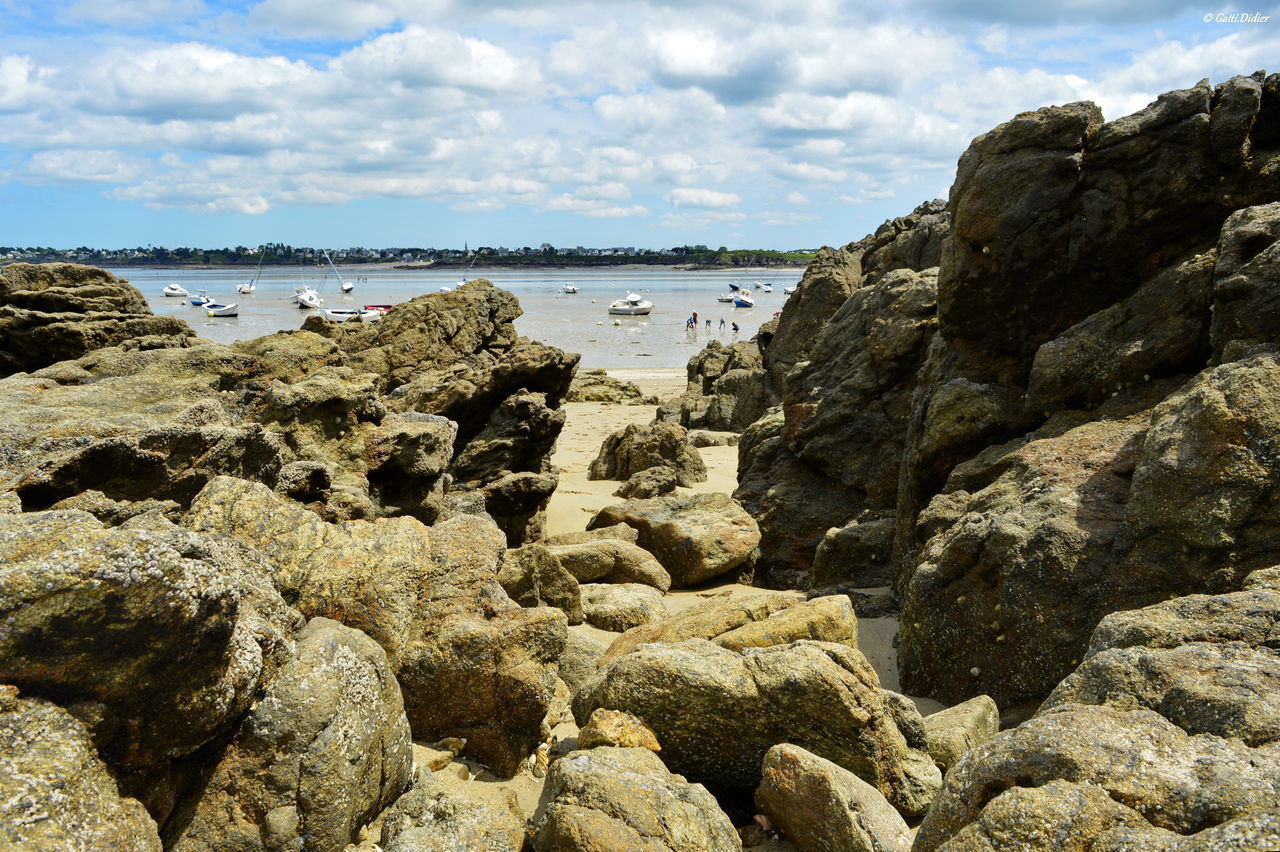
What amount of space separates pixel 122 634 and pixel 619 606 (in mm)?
5527

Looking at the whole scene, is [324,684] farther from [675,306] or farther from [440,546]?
[675,306]

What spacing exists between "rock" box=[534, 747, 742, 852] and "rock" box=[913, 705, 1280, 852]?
39.7 inches

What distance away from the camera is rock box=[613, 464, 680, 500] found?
571 inches

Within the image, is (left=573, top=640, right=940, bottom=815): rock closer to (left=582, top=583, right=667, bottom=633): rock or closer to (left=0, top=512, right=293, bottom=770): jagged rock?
(left=0, top=512, right=293, bottom=770): jagged rock

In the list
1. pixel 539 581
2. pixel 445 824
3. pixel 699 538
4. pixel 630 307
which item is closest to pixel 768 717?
pixel 445 824

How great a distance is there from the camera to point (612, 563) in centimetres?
967

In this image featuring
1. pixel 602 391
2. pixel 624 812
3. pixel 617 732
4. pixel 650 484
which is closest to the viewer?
pixel 624 812

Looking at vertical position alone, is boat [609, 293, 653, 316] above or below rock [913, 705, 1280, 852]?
below

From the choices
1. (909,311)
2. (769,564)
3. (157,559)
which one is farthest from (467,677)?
(909,311)

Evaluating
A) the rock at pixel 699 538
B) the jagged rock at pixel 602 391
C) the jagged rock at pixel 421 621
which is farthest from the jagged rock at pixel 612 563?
the jagged rock at pixel 602 391

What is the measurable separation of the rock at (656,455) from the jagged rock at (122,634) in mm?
12257

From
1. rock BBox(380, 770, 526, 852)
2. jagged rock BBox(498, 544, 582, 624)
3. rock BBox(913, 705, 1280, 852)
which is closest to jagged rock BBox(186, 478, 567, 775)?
rock BBox(380, 770, 526, 852)

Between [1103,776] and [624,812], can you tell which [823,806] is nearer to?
[624,812]

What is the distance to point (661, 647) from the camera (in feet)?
18.4
